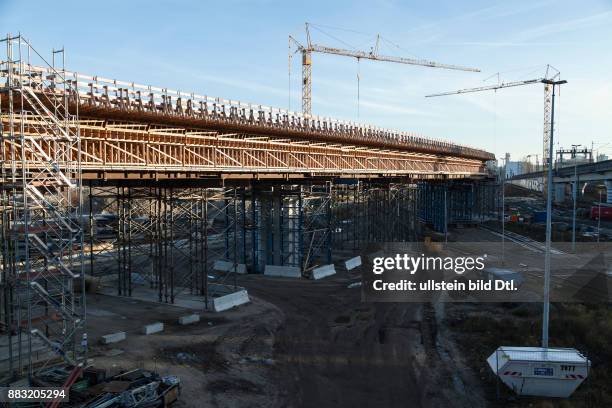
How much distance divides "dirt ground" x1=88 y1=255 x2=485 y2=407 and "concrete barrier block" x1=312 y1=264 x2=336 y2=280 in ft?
17.2

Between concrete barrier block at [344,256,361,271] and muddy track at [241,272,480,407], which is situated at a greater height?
concrete barrier block at [344,256,361,271]

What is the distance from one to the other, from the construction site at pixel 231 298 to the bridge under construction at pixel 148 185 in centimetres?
11

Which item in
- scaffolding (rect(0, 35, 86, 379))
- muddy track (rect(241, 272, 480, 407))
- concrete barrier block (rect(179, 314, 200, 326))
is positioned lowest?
muddy track (rect(241, 272, 480, 407))

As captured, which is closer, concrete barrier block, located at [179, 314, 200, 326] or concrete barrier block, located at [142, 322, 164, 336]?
concrete barrier block, located at [142, 322, 164, 336]

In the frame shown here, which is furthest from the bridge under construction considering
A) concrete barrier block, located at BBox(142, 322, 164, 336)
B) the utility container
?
the utility container

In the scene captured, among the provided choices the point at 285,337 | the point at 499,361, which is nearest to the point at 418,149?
the point at 285,337

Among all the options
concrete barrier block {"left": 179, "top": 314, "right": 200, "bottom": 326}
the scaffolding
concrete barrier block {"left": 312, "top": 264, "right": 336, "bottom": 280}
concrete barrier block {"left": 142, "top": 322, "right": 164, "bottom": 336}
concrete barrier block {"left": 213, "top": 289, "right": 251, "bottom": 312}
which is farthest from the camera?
concrete barrier block {"left": 312, "top": 264, "right": 336, "bottom": 280}

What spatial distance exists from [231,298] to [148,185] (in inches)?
246

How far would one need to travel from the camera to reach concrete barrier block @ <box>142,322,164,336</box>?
1900 centimetres

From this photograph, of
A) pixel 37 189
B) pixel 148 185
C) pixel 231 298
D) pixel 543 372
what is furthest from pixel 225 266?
pixel 543 372

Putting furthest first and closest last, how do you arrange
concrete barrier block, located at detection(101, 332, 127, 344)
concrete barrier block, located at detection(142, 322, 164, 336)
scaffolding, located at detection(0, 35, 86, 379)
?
concrete barrier block, located at detection(142, 322, 164, 336) → concrete barrier block, located at detection(101, 332, 127, 344) → scaffolding, located at detection(0, 35, 86, 379)

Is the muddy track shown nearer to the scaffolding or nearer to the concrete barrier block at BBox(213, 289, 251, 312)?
the concrete barrier block at BBox(213, 289, 251, 312)

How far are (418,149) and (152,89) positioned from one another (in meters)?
32.7

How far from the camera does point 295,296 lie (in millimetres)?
26062
